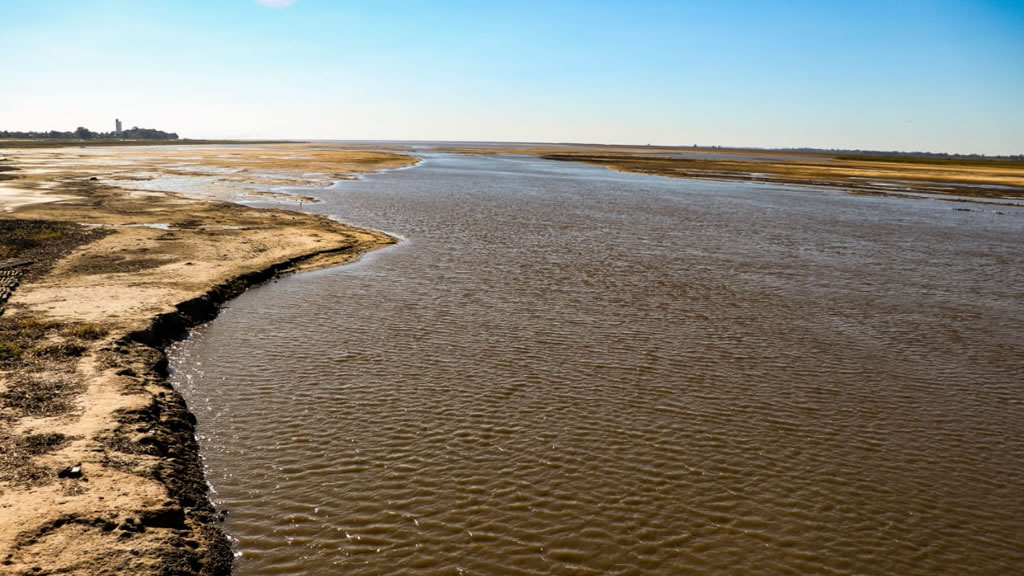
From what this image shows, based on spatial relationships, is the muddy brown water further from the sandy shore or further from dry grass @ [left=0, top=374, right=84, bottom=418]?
dry grass @ [left=0, top=374, right=84, bottom=418]

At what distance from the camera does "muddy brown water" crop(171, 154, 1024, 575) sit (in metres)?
9.25

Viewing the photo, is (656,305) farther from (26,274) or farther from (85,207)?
(85,207)

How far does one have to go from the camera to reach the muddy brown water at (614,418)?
9.25 m

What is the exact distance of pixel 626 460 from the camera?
1147 centimetres

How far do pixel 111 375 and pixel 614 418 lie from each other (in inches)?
418

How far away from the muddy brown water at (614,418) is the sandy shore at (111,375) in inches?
30.9

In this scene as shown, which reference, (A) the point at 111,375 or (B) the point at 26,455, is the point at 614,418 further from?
(A) the point at 111,375

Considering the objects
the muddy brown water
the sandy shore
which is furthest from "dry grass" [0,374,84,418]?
the muddy brown water

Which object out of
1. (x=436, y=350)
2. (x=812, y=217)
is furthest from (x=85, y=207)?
(x=812, y=217)

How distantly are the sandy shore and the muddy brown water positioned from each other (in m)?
0.78

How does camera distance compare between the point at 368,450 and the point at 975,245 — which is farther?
the point at 975,245

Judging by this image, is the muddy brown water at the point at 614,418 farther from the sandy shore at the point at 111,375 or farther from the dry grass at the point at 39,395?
the dry grass at the point at 39,395

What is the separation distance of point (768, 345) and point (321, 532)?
43.7 ft

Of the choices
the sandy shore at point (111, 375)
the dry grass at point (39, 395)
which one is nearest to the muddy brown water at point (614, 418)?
the sandy shore at point (111, 375)
